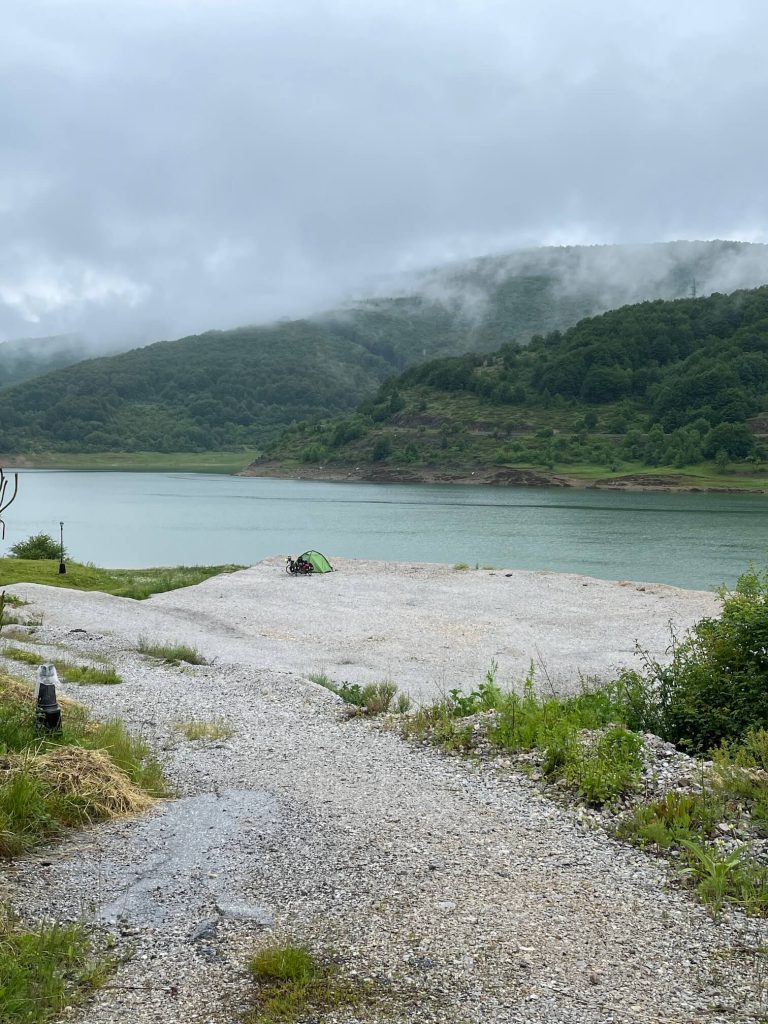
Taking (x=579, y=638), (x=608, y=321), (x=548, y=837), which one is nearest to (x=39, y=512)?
(x=579, y=638)

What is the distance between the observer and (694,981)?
4.86 m

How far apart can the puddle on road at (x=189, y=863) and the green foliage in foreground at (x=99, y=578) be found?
2205 centimetres

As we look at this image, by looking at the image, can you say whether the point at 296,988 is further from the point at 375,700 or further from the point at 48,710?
the point at 375,700

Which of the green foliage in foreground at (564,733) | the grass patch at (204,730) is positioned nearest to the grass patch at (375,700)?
the green foliage in foreground at (564,733)

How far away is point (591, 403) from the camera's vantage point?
138 meters

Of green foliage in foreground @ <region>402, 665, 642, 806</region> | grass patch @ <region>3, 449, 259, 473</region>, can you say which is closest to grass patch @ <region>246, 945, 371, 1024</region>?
green foliage in foreground @ <region>402, 665, 642, 806</region>

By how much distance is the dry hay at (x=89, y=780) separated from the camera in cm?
720

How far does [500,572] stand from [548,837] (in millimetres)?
28601

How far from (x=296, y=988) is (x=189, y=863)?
6.50 ft

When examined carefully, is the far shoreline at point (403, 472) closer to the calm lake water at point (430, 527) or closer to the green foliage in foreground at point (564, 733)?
the calm lake water at point (430, 527)

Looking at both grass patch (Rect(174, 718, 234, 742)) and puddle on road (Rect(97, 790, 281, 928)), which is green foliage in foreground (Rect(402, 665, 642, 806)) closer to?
grass patch (Rect(174, 718, 234, 742))

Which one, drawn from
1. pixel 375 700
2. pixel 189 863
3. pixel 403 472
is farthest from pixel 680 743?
pixel 403 472

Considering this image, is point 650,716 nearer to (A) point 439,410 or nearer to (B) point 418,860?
(B) point 418,860

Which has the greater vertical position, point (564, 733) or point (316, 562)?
point (564, 733)
